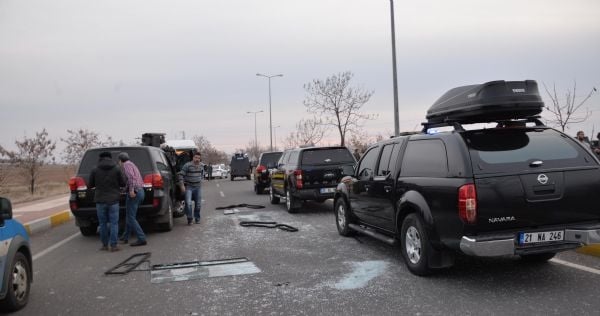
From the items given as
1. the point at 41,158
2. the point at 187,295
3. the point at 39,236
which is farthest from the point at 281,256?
the point at 41,158

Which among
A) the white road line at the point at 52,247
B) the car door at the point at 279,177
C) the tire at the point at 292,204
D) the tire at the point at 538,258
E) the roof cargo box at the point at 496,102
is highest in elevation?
the roof cargo box at the point at 496,102

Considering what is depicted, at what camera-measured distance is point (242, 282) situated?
19.2 ft

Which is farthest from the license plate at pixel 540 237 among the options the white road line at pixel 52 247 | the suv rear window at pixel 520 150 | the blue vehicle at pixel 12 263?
the white road line at pixel 52 247

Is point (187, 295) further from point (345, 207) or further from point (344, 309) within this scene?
point (345, 207)

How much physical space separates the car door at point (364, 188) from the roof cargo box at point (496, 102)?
184 centimetres

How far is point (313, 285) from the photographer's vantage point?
18.5 ft

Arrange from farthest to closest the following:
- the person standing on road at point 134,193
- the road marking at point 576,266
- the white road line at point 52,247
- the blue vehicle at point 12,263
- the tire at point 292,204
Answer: the tire at point 292,204
the person standing on road at point 134,193
the white road line at point 52,247
the road marking at point 576,266
the blue vehicle at point 12,263

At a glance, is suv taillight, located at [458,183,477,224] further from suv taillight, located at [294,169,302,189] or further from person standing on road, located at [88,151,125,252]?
suv taillight, located at [294,169,302,189]

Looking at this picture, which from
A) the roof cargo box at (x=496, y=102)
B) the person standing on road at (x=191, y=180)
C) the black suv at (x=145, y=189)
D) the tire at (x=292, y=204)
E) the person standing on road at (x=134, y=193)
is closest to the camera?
the roof cargo box at (x=496, y=102)

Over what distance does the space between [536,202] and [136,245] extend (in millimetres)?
6473

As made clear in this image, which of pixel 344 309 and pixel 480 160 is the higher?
pixel 480 160

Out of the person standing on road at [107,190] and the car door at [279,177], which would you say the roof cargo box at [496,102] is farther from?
the car door at [279,177]

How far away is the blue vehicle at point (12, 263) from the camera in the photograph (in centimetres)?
460

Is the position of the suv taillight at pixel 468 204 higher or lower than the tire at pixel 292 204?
higher
